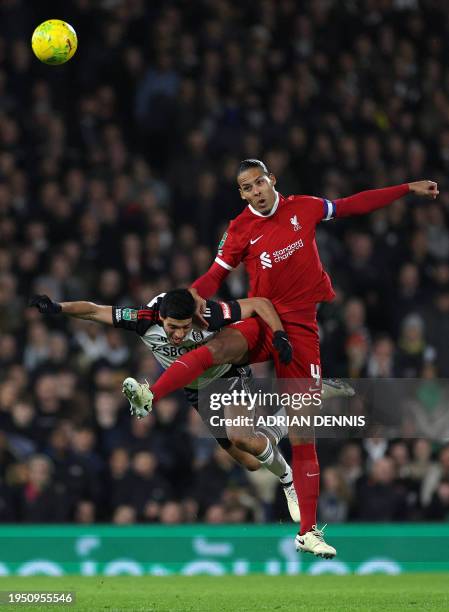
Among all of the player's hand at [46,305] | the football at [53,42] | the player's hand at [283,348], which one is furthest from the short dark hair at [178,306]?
the football at [53,42]

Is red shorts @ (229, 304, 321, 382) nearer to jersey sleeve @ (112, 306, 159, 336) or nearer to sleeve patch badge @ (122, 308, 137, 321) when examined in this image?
jersey sleeve @ (112, 306, 159, 336)

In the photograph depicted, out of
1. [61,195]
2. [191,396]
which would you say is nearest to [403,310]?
[61,195]

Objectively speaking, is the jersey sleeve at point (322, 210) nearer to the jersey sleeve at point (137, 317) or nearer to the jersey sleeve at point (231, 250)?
the jersey sleeve at point (231, 250)

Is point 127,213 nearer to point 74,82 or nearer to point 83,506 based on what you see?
point 74,82

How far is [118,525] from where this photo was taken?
12.7 metres

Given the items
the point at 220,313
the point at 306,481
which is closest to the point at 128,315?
the point at 220,313

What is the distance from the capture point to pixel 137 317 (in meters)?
10.0

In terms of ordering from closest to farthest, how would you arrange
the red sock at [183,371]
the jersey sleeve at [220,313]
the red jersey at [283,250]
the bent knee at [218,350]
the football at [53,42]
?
the red sock at [183,371] → the bent knee at [218,350] → the jersey sleeve at [220,313] → the red jersey at [283,250] → the football at [53,42]

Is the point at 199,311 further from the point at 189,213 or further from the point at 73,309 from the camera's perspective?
the point at 189,213

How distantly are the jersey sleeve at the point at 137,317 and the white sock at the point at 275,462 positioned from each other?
1263 millimetres

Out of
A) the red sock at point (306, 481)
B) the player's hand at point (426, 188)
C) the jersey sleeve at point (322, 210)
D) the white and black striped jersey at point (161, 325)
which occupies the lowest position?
the red sock at point (306, 481)

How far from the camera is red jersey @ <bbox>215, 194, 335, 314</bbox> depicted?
10.2 meters

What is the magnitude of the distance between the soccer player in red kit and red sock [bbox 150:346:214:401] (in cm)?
48

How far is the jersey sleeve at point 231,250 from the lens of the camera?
10344 mm
